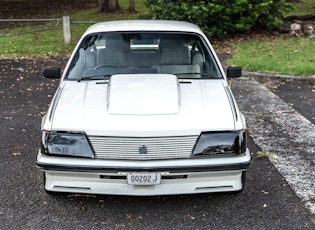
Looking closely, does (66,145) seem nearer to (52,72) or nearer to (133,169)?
(133,169)

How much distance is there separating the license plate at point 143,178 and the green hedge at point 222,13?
9.08m

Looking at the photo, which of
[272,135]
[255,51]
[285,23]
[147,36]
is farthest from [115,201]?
[285,23]

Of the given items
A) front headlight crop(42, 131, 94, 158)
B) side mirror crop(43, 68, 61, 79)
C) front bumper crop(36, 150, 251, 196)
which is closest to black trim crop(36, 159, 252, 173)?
front bumper crop(36, 150, 251, 196)

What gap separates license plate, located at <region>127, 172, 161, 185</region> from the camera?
Result: 346 cm

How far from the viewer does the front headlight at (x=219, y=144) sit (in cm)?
354

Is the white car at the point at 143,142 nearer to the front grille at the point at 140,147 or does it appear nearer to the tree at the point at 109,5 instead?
the front grille at the point at 140,147

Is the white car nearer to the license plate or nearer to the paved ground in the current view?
the license plate

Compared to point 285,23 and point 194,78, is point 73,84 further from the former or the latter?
point 285,23

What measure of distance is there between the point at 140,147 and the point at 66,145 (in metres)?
0.61

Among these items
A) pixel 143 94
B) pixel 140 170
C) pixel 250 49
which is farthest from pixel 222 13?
pixel 140 170

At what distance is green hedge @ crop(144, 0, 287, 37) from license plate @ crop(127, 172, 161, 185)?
29.8ft

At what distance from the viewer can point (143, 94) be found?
3.91 m

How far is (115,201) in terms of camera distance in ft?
13.3

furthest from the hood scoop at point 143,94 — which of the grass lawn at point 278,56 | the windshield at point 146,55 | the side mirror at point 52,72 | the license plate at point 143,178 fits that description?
the grass lawn at point 278,56
